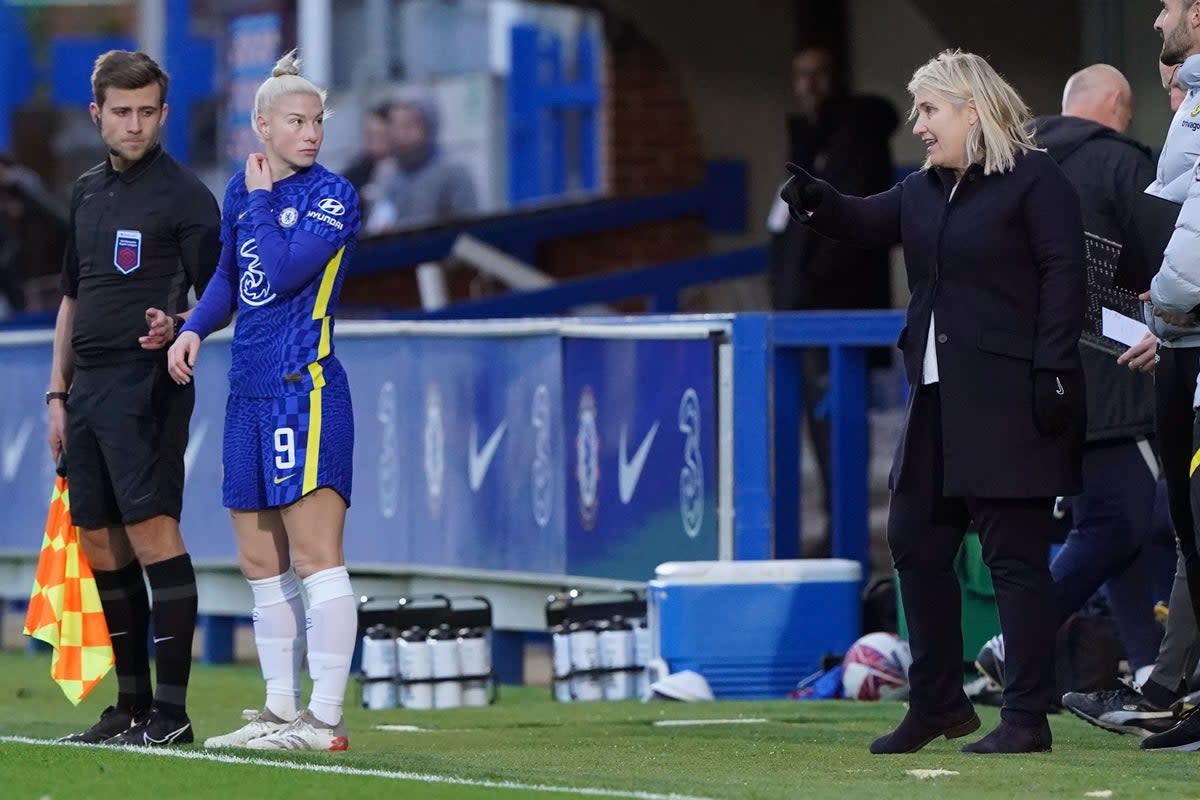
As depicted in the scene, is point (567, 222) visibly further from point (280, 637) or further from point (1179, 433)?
point (1179, 433)

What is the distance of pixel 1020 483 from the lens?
703cm

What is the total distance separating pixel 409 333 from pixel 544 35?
69.9 feet

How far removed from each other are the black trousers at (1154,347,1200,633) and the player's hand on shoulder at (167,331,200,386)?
2.58m

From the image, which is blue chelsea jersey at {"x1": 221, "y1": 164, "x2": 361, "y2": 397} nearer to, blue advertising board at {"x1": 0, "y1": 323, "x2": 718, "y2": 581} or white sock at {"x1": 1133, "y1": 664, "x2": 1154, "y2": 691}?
white sock at {"x1": 1133, "y1": 664, "x2": 1154, "y2": 691}

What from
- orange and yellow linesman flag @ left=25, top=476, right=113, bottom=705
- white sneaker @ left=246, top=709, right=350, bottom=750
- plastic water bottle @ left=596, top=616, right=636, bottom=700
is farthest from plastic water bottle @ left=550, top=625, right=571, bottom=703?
white sneaker @ left=246, top=709, right=350, bottom=750

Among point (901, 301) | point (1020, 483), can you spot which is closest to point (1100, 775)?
point (1020, 483)

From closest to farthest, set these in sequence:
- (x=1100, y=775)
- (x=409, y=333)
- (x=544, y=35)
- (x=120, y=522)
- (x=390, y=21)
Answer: (x=1100, y=775)
(x=120, y=522)
(x=409, y=333)
(x=544, y=35)
(x=390, y=21)

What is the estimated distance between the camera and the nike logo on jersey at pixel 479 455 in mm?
11336

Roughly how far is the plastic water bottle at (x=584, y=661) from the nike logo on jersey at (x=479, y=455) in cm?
127

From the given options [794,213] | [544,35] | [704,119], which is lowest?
[794,213]

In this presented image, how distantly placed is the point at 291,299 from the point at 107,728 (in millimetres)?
1442

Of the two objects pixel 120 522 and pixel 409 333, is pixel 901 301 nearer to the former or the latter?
pixel 409 333

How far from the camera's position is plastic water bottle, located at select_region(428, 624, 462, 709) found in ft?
33.7

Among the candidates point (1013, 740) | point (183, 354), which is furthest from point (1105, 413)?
point (183, 354)
